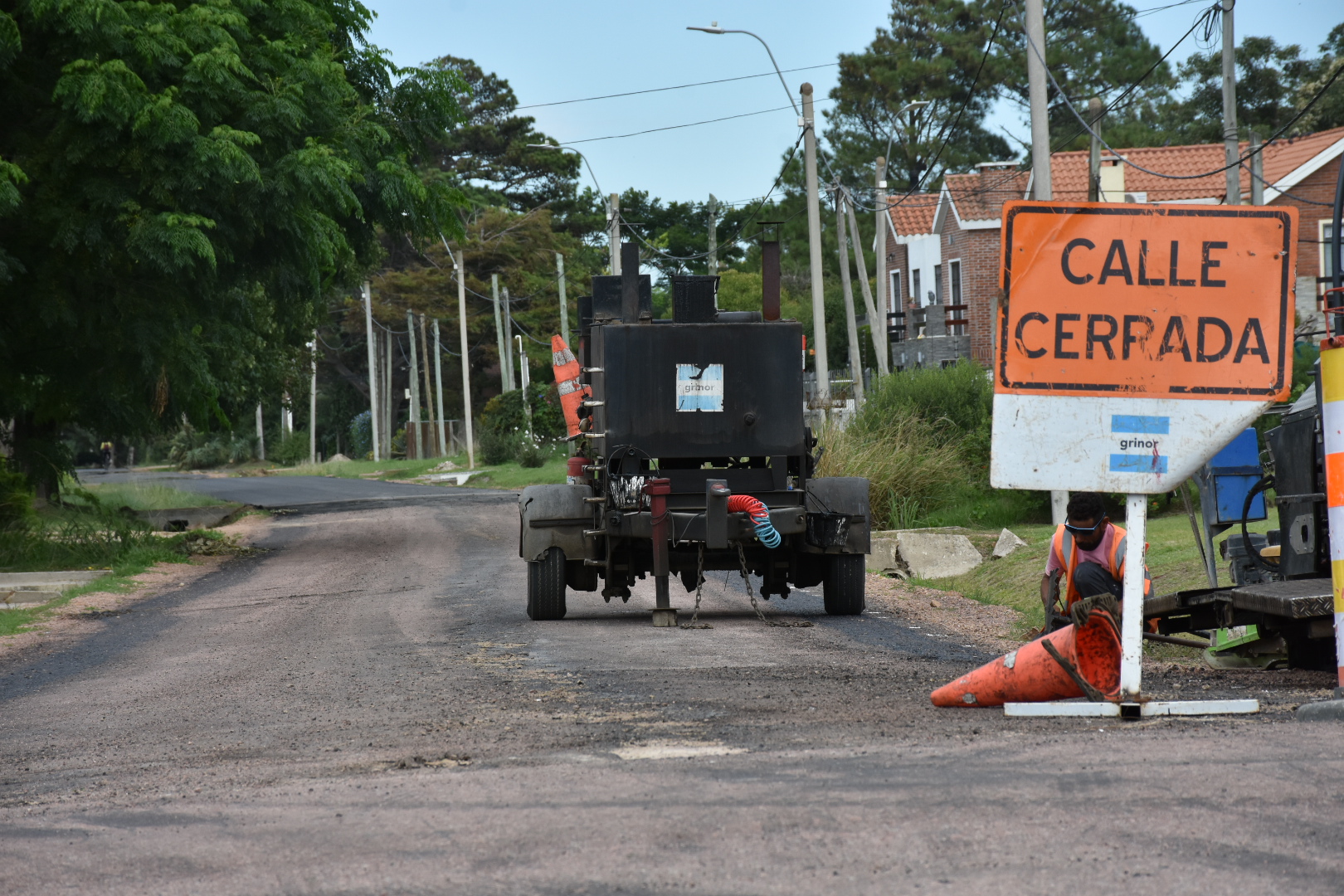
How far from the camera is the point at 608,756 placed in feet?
19.0

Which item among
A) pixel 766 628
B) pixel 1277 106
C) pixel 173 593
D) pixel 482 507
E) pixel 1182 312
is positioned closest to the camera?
pixel 1182 312

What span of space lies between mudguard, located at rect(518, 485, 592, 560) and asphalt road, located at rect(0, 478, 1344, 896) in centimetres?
227

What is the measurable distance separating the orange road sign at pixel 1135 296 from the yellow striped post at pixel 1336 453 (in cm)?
17

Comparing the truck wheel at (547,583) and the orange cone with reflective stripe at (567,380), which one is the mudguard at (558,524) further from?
the orange cone with reflective stripe at (567,380)

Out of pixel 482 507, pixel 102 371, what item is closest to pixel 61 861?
pixel 102 371

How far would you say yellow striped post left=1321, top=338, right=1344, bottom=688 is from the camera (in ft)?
20.2

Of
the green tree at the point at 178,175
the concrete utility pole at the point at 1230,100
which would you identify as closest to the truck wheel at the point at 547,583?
the green tree at the point at 178,175

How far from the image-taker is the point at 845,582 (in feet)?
41.7

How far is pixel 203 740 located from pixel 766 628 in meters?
5.63

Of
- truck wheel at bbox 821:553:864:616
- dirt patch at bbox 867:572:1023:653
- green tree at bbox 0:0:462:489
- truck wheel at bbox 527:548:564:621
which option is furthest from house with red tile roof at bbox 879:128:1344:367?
truck wheel at bbox 527:548:564:621

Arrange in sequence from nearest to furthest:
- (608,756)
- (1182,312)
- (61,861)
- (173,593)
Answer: (61,861), (608,756), (1182,312), (173,593)

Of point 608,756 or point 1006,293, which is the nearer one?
point 608,756

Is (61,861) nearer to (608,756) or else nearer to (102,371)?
(608,756)

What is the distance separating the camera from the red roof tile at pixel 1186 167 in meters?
39.4
